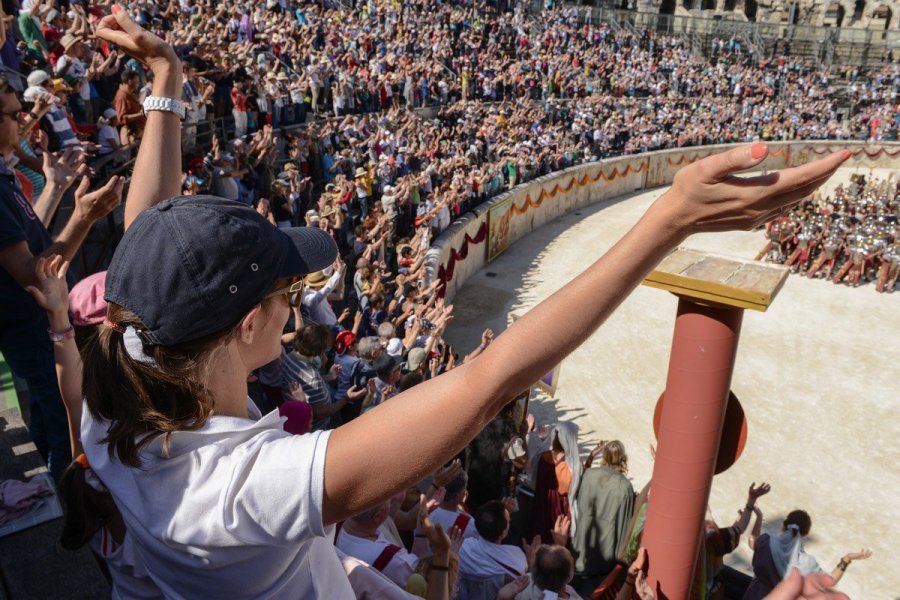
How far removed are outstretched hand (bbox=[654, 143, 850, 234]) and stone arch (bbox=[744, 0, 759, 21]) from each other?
5808 centimetres

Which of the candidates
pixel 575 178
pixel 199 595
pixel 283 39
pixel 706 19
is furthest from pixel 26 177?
pixel 706 19

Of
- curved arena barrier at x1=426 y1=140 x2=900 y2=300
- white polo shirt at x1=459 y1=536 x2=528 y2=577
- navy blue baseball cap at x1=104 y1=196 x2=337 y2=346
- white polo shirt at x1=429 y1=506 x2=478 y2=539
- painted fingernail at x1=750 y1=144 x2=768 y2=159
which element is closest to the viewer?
painted fingernail at x1=750 y1=144 x2=768 y2=159

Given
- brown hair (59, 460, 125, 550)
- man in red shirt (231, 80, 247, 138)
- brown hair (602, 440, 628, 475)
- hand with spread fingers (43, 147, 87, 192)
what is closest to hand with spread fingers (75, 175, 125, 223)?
hand with spread fingers (43, 147, 87, 192)

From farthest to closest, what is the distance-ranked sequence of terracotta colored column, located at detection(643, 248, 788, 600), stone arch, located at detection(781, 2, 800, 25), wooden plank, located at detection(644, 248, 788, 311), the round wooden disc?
stone arch, located at detection(781, 2, 800, 25) < the round wooden disc < terracotta colored column, located at detection(643, 248, 788, 600) < wooden plank, located at detection(644, 248, 788, 311)

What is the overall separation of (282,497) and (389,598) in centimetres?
106

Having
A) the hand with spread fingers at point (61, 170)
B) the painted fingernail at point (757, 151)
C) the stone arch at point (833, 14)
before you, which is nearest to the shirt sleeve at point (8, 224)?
the hand with spread fingers at point (61, 170)

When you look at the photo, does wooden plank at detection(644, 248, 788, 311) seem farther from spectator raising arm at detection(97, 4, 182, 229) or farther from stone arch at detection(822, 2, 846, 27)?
stone arch at detection(822, 2, 846, 27)

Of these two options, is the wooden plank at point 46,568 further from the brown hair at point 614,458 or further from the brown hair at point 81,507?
the brown hair at point 614,458

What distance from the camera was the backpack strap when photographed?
3010mm

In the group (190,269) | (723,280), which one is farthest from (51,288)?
(723,280)

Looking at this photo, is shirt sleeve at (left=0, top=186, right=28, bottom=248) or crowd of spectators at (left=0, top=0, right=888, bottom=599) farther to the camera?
crowd of spectators at (left=0, top=0, right=888, bottom=599)

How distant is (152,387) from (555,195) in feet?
72.2

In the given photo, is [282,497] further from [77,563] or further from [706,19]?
[706,19]

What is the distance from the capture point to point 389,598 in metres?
2.05
